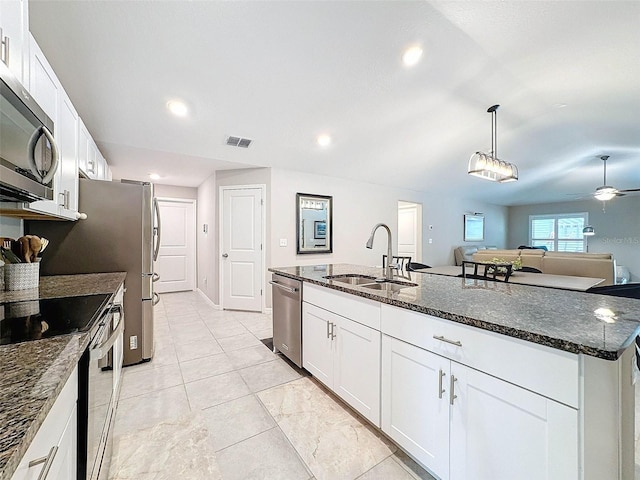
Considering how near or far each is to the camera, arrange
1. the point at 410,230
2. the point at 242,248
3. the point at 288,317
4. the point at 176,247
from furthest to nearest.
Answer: the point at 410,230, the point at 176,247, the point at 242,248, the point at 288,317

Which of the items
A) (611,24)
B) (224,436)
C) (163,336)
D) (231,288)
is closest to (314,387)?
(224,436)

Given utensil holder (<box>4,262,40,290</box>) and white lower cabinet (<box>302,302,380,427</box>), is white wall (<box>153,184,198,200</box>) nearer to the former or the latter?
utensil holder (<box>4,262,40,290</box>)

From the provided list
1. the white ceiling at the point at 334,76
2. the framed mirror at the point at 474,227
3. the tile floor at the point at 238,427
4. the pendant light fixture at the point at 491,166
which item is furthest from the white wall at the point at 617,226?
the tile floor at the point at 238,427

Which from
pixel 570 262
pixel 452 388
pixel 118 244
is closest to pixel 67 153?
pixel 118 244

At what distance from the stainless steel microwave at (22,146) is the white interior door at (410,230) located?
243 inches

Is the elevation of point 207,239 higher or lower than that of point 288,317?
higher

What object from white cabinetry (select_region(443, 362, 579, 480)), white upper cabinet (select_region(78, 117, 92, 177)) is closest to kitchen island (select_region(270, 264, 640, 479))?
white cabinetry (select_region(443, 362, 579, 480))

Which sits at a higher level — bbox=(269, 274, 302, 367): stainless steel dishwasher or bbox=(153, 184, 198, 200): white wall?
bbox=(153, 184, 198, 200): white wall

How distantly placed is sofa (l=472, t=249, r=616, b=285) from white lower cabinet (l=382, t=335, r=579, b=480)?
4421mm

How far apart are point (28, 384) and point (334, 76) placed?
297cm

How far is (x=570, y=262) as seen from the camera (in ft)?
15.4

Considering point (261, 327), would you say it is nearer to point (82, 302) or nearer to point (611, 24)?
point (82, 302)

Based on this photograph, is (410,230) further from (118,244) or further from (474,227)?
(118,244)

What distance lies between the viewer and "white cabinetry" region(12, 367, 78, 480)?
1.68 ft
